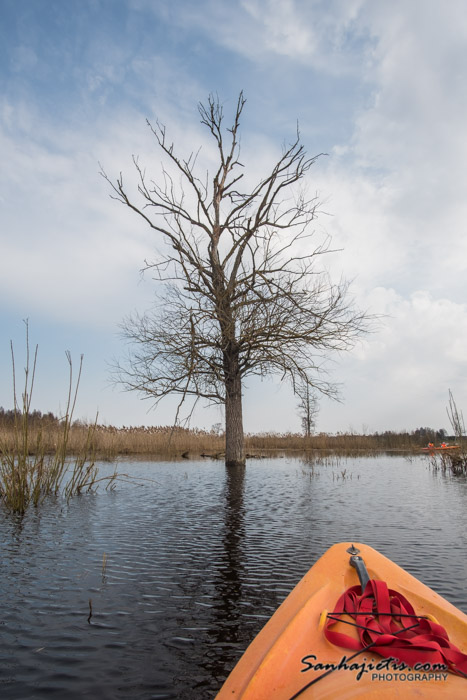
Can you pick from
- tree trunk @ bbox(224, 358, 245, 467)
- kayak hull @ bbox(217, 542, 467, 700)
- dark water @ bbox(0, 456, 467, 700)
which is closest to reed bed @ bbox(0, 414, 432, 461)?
tree trunk @ bbox(224, 358, 245, 467)

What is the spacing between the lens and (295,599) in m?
2.71

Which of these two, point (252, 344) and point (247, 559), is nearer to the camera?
point (247, 559)

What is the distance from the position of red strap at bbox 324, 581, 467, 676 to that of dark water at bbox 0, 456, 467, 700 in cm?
82

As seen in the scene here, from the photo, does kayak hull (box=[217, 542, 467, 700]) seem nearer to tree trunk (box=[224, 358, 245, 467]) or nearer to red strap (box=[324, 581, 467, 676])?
red strap (box=[324, 581, 467, 676])

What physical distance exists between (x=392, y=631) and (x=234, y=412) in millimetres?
13895

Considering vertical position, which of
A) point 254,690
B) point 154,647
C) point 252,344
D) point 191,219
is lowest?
point 154,647

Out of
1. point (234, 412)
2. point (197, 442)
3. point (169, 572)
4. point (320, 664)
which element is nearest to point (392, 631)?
point (320, 664)

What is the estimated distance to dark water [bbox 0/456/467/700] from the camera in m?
2.73

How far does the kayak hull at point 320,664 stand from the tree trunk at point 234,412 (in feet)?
44.0

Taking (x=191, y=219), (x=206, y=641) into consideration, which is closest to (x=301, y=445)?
(x=191, y=219)

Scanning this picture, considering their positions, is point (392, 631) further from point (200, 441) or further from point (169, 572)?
point (200, 441)

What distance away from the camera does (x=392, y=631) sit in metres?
2.35

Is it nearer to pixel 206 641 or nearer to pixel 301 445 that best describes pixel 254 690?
pixel 206 641

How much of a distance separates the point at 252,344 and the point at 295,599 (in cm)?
1320
